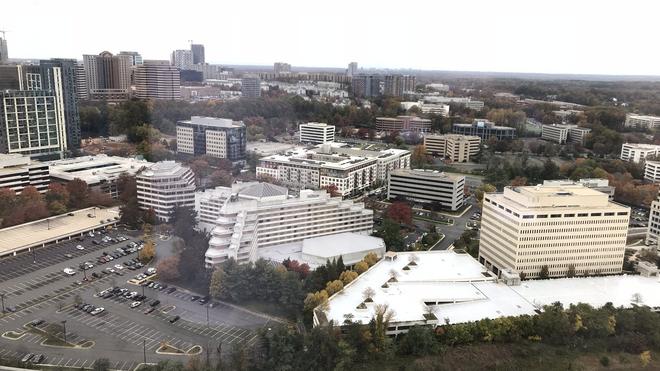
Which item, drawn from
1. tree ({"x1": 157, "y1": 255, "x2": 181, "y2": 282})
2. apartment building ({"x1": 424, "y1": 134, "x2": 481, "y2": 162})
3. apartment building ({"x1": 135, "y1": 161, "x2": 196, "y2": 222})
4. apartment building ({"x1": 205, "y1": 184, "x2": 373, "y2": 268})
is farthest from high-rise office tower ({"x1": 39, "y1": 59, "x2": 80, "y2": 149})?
apartment building ({"x1": 424, "y1": 134, "x2": 481, "y2": 162})

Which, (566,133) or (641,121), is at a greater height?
(641,121)

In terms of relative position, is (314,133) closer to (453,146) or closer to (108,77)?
(453,146)

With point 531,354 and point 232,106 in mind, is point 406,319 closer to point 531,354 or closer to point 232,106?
point 531,354

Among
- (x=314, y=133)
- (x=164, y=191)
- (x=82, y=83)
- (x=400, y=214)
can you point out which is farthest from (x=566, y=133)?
(x=82, y=83)

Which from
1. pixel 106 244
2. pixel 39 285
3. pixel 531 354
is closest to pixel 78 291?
pixel 39 285

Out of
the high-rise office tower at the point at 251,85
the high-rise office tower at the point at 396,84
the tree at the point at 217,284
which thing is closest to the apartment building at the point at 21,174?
the tree at the point at 217,284

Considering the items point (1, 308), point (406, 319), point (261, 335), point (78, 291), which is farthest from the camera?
point (78, 291)
